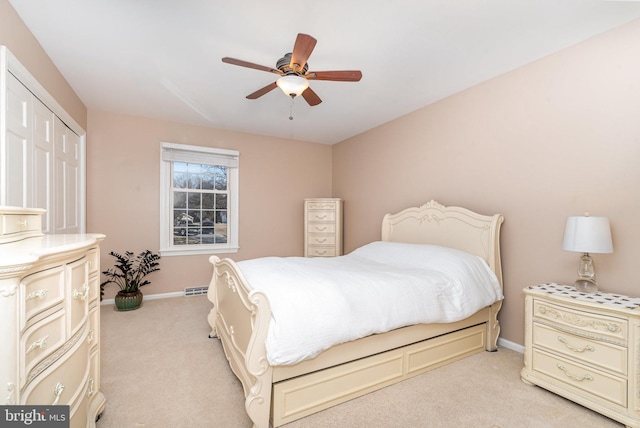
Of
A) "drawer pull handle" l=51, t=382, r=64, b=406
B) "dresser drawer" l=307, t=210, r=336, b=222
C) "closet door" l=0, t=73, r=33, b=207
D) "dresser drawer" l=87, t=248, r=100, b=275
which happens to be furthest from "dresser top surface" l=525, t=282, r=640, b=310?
"closet door" l=0, t=73, r=33, b=207

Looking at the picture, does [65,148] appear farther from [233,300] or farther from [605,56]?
[605,56]

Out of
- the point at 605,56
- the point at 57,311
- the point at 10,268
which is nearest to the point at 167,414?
the point at 57,311

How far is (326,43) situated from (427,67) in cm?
102

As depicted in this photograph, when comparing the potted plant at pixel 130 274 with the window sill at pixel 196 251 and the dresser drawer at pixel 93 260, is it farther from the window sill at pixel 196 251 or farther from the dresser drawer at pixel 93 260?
the dresser drawer at pixel 93 260

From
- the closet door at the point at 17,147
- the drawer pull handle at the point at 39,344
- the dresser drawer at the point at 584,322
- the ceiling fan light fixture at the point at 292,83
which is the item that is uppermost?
the ceiling fan light fixture at the point at 292,83

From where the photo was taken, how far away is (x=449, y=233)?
3186mm

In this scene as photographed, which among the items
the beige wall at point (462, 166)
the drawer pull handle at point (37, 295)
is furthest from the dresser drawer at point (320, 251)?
the drawer pull handle at point (37, 295)

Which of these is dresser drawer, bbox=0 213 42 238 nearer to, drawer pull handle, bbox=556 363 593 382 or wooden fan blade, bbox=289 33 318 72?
wooden fan blade, bbox=289 33 318 72

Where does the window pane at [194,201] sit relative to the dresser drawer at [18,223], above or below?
above

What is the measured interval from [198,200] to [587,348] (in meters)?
4.76

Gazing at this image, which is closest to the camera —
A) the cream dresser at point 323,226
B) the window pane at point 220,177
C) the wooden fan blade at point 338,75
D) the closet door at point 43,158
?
the wooden fan blade at point 338,75

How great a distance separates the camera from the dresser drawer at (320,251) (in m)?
4.91

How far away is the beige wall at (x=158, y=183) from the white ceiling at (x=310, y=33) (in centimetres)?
77

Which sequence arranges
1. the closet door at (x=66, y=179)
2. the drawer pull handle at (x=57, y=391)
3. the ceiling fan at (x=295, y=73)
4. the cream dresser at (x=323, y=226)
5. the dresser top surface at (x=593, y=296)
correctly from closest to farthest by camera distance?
the drawer pull handle at (x=57, y=391), the dresser top surface at (x=593, y=296), the ceiling fan at (x=295, y=73), the closet door at (x=66, y=179), the cream dresser at (x=323, y=226)
